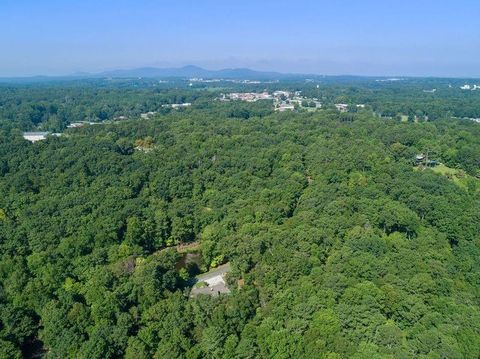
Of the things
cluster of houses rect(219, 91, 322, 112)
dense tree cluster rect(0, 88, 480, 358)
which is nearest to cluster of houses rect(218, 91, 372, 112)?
cluster of houses rect(219, 91, 322, 112)

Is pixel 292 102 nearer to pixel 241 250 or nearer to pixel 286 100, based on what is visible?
pixel 286 100

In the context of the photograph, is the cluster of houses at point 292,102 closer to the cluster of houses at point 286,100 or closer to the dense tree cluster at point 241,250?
the cluster of houses at point 286,100

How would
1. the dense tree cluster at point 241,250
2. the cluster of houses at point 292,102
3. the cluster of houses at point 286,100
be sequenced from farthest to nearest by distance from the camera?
the cluster of houses at point 286,100, the cluster of houses at point 292,102, the dense tree cluster at point 241,250

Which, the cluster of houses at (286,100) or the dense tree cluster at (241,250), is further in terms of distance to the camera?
the cluster of houses at (286,100)

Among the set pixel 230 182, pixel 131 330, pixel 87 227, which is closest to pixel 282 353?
pixel 131 330

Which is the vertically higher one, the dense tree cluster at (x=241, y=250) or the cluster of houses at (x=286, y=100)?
the cluster of houses at (x=286, y=100)

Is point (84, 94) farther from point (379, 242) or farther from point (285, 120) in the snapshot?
point (379, 242)

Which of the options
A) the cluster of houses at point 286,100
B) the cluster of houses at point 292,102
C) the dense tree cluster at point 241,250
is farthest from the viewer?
the cluster of houses at point 286,100

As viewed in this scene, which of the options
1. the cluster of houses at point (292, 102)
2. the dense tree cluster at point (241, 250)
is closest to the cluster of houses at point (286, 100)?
the cluster of houses at point (292, 102)
